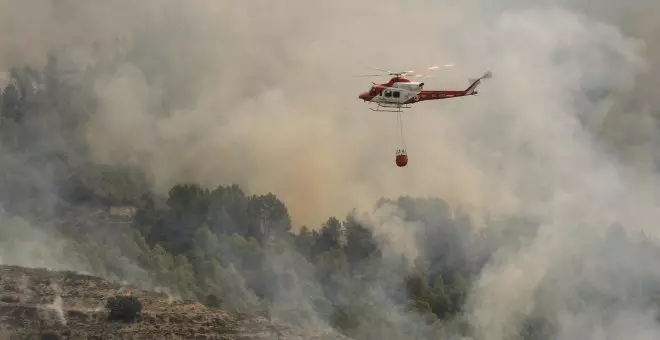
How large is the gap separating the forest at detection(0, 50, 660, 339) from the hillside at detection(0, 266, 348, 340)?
37 centimetres

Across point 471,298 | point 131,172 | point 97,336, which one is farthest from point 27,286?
point 471,298

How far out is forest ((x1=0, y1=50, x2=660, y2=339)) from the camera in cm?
1867

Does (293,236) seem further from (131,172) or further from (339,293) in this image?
(131,172)

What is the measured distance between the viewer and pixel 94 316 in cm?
1762

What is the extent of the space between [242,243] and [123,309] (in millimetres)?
3212

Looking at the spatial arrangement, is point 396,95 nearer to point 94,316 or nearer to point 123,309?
point 123,309

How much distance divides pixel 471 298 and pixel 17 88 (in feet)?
39.5

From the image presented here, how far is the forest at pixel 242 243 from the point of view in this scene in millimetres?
18672

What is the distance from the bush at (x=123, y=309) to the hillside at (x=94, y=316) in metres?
0.12

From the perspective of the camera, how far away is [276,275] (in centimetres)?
1914

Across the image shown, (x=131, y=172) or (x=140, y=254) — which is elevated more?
(x=131, y=172)

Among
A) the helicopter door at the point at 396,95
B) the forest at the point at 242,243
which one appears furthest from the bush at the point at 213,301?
the helicopter door at the point at 396,95

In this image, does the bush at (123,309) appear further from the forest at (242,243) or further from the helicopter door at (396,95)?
the helicopter door at (396,95)

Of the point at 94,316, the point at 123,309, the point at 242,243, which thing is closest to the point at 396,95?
the point at 242,243
